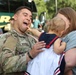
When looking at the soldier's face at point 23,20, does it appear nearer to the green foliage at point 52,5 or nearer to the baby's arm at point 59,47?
the baby's arm at point 59,47

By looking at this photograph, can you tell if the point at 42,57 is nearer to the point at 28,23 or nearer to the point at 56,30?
the point at 56,30

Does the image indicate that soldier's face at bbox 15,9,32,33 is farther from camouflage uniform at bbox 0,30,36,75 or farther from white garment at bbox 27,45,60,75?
white garment at bbox 27,45,60,75

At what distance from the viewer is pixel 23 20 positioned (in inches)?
126

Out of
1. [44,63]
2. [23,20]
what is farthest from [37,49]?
[23,20]

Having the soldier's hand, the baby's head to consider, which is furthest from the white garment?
the baby's head

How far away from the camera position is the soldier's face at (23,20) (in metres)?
3.18

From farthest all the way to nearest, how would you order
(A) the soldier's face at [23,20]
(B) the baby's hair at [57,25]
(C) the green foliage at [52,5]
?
(C) the green foliage at [52,5] → (A) the soldier's face at [23,20] → (B) the baby's hair at [57,25]

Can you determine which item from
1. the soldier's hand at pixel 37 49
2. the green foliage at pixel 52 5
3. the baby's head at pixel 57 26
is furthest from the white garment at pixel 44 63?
the green foliage at pixel 52 5

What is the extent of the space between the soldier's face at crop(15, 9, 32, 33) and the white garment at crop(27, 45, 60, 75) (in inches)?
17.7

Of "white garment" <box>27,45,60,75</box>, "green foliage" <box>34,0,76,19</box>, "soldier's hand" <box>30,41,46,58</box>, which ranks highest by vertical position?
"soldier's hand" <box>30,41,46,58</box>

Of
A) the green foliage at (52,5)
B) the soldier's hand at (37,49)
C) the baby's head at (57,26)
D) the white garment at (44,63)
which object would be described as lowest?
the green foliage at (52,5)

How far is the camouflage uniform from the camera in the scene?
2836 millimetres

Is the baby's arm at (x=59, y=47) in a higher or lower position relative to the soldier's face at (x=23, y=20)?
lower

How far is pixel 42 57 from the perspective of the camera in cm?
282
